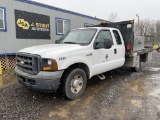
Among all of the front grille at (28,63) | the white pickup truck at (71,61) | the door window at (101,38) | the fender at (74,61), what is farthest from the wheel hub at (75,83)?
the door window at (101,38)

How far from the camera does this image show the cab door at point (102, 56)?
5.09 m

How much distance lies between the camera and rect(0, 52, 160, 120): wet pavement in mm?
3668

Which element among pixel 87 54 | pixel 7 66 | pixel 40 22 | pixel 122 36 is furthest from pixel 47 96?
pixel 40 22

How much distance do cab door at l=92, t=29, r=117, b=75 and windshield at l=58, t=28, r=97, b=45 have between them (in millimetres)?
230

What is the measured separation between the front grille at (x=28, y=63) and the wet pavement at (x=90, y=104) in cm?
83

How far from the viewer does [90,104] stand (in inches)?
168

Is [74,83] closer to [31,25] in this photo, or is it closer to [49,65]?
[49,65]

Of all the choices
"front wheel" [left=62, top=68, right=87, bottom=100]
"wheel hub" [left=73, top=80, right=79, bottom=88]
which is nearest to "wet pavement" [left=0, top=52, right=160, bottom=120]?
"front wheel" [left=62, top=68, right=87, bottom=100]

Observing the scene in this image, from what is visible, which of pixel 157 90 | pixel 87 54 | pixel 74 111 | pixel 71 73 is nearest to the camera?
pixel 74 111

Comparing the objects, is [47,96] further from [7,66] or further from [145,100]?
[7,66]

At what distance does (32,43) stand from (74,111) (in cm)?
659

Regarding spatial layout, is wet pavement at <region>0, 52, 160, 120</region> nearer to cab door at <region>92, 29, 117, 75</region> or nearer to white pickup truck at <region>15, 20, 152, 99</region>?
white pickup truck at <region>15, 20, 152, 99</region>

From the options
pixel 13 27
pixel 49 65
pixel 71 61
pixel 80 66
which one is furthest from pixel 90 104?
pixel 13 27

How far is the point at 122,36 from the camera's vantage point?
6.93 meters
